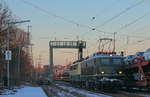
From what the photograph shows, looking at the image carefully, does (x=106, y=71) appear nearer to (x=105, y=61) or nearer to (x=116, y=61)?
(x=105, y=61)

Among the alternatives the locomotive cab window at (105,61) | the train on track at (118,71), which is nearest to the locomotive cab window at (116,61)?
the train on track at (118,71)

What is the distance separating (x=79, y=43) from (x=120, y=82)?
36081mm

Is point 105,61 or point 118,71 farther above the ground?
point 105,61

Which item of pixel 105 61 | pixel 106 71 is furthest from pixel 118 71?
pixel 105 61

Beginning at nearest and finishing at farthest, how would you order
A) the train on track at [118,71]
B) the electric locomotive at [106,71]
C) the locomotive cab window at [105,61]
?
the train on track at [118,71]
the electric locomotive at [106,71]
the locomotive cab window at [105,61]

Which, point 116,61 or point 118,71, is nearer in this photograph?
point 118,71

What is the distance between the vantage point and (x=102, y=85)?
25078mm

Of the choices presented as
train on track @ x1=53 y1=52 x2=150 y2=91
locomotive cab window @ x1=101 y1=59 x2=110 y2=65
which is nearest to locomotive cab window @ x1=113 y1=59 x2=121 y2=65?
train on track @ x1=53 y1=52 x2=150 y2=91

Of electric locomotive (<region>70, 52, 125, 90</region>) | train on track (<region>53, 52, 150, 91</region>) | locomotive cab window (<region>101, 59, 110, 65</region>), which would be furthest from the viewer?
locomotive cab window (<region>101, 59, 110, 65</region>)

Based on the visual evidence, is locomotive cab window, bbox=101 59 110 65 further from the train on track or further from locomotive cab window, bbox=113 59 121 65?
locomotive cab window, bbox=113 59 121 65

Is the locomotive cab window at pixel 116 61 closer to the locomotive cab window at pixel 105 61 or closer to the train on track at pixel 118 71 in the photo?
the train on track at pixel 118 71

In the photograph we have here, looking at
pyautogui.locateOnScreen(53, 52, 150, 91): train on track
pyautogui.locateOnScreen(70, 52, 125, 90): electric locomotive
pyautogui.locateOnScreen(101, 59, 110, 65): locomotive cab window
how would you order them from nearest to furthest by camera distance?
pyautogui.locateOnScreen(53, 52, 150, 91): train on track → pyautogui.locateOnScreen(70, 52, 125, 90): electric locomotive → pyautogui.locateOnScreen(101, 59, 110, 65): locomotive cab window

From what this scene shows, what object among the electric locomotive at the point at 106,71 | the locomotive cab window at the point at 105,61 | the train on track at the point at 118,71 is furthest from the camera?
the locomotive cab window at the point at 105,61

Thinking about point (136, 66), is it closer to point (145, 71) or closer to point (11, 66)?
point (145, 71)
